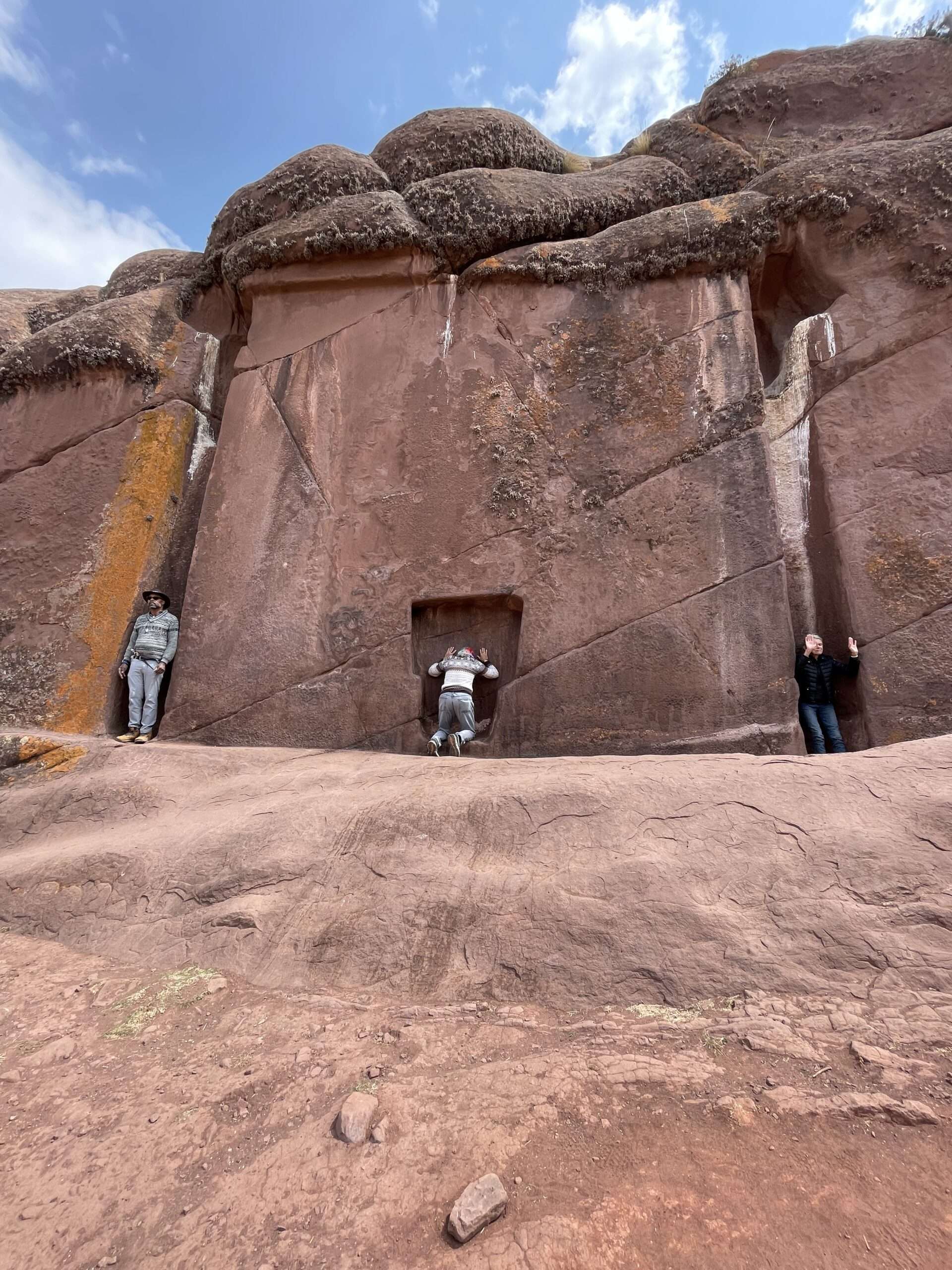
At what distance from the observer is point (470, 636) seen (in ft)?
19.3

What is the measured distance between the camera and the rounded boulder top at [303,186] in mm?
6707

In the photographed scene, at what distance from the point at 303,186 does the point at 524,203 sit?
2290 mm

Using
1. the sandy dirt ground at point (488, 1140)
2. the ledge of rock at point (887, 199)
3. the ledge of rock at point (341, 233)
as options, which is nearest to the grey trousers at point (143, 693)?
the sandy dirt ground at point (488, 1140)

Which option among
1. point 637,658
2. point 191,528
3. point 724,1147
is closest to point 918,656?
point 637,658

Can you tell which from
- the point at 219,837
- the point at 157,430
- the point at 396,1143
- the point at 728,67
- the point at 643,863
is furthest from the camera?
the point at 728,67

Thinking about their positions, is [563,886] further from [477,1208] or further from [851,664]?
[851,664]

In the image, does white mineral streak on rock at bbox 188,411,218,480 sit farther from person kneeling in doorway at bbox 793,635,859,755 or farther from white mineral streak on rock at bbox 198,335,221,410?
person kneeling in doorway at bbox 793,635,859,755

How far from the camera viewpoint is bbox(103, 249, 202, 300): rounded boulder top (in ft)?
25.0

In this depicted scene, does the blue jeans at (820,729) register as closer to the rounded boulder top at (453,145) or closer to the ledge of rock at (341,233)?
the ledge of rock at (341,233)

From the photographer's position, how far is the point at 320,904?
9.99ft

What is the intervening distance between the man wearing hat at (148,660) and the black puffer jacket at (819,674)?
17.6 ft

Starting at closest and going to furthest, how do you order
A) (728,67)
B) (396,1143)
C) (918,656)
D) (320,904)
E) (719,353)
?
(396,1143) < (320,904) < (918,656) < (719,353) < (728,67)

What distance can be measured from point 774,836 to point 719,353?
4640mm

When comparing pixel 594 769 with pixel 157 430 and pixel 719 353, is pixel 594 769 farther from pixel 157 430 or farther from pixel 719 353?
pixel 157 430
